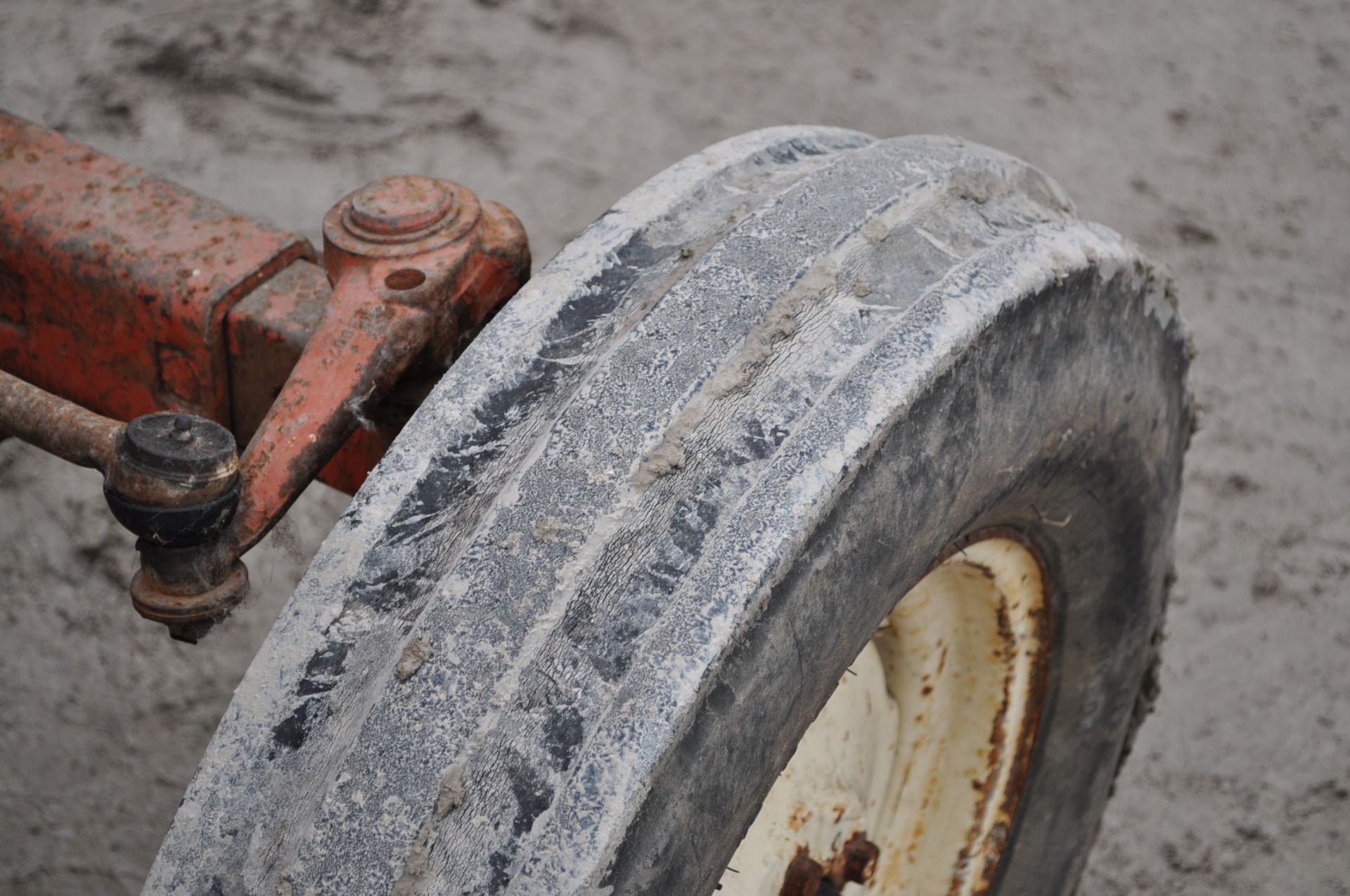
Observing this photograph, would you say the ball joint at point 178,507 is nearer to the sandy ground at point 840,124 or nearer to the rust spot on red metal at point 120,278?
the rust spot on red metal at point 120,278

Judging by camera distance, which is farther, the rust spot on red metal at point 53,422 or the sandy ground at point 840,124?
the sandy ground at point 840,124

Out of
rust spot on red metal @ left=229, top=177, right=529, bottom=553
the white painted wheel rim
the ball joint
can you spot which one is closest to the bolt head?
Result: rust spot on red metal @ left=229, top=177, right=529, bottom=553

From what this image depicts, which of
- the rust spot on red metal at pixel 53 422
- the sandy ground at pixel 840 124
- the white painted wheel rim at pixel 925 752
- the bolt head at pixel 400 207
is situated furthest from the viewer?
the sandy ground at pixel 840 124

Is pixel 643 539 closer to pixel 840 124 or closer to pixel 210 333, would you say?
pixel 210 333

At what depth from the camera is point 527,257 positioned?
3.33ft

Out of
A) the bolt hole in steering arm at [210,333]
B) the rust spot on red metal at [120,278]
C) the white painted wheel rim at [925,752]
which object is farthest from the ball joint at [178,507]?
the white painted wheel rim at [925,752]

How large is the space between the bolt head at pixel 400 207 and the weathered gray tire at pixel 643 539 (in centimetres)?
16

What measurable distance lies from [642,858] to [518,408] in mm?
270

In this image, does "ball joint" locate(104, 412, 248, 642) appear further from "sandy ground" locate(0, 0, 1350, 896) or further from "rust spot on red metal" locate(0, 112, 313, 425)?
"sandy ground" locate(0, 0, 1350, 896)

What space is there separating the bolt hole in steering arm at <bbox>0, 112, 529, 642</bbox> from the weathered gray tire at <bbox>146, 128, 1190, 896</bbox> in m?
0.12

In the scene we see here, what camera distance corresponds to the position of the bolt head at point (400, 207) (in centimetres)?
93

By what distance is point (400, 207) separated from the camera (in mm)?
945

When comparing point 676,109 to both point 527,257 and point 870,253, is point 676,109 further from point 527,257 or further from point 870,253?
point 870,253

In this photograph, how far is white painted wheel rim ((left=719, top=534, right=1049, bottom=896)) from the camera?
113cm
